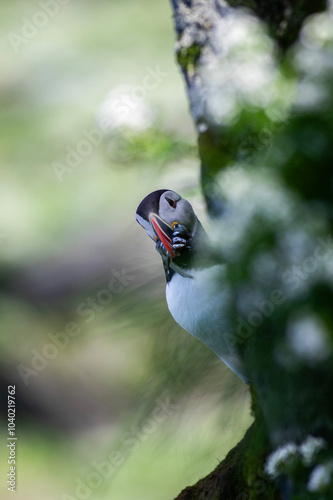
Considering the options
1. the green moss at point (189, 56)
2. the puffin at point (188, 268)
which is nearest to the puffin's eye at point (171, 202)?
the puffin at point (188, 268)

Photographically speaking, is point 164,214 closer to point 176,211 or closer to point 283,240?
point 176,211

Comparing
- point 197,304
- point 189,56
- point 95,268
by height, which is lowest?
point 95,268

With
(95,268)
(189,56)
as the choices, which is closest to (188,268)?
(189,56)

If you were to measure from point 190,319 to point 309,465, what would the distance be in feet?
0.73

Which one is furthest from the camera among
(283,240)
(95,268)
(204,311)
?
(95,268)

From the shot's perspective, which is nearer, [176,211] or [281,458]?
[281,458]

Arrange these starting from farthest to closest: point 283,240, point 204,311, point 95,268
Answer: point 95,268
point 204,311
point 283,240

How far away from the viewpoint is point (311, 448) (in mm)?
413

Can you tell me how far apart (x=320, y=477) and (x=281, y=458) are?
0.14 ft

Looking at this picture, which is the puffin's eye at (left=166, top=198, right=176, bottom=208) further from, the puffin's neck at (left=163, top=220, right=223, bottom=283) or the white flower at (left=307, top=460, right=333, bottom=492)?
the white flower at (left=307, top=460, right=333, bottom=492)

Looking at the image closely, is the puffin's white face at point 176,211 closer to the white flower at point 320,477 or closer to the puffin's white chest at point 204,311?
the puffin's white chest at point 204,311

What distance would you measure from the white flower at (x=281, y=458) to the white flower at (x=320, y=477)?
0.02 meters

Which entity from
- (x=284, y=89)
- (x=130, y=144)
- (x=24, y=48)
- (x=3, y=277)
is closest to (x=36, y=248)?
(x=3, y=277)

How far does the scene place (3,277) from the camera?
1.89 metres
